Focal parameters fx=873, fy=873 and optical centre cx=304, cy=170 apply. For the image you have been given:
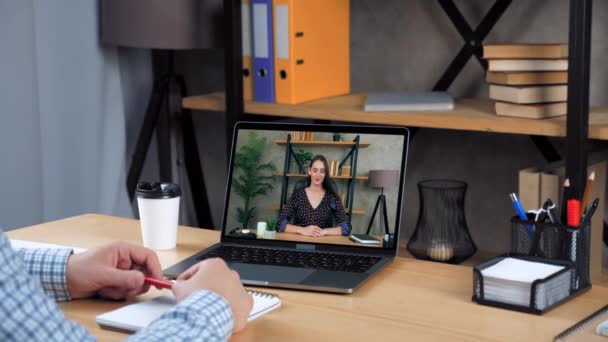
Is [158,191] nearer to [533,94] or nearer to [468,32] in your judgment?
[533,94]

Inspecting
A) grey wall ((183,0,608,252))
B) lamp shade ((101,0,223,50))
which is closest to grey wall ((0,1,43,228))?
lamp shade ((101,0,223,50))

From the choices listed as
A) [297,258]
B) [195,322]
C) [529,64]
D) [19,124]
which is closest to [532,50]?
[529,64]

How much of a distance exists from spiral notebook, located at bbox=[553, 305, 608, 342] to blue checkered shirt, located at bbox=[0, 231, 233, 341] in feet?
1.24

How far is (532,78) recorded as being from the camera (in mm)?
2027

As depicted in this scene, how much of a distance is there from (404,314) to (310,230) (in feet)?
1.01

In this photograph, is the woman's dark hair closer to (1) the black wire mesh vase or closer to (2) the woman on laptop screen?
(2) the woman on laptop screen

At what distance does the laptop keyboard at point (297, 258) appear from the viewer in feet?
4.17

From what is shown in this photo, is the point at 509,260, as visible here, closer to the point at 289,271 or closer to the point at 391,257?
the point at 391,257

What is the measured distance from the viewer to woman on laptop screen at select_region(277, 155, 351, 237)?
1336 millimetres

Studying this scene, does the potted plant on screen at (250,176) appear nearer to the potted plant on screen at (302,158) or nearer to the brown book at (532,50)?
the potted plant on screen at (302,158)

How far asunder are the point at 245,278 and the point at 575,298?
44 centimetres

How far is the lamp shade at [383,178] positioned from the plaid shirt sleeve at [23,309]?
58 cm

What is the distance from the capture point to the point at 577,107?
1.91 metres

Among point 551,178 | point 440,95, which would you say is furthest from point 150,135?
point 551,178
